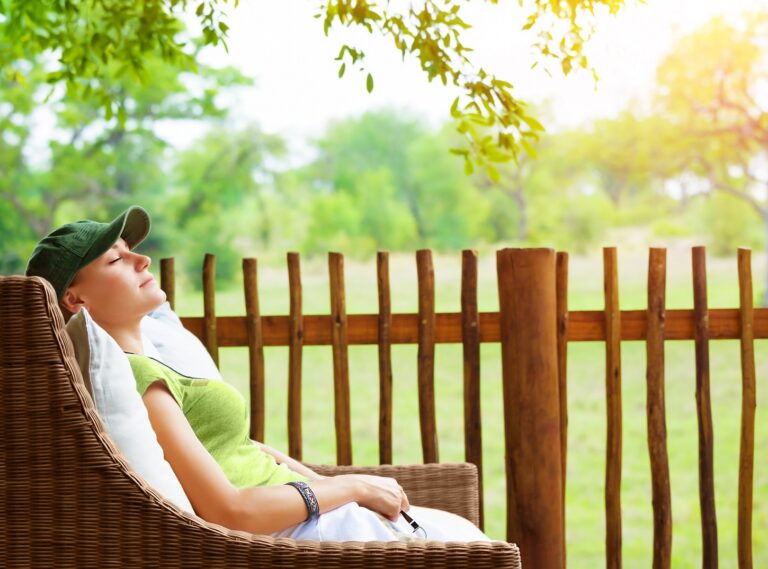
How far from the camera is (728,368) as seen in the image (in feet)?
52.5

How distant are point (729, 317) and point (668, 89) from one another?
14364 mm

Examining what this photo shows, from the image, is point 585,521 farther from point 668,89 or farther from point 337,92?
point 337,92

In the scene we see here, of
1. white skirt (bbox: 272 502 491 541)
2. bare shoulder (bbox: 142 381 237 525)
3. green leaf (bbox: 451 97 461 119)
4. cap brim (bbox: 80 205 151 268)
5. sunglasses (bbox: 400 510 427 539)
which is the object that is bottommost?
sunglasses (bbox: 400 510 427 539)

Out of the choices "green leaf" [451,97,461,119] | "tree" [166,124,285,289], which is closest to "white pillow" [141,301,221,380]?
"green leaf" [451,97,461,119]

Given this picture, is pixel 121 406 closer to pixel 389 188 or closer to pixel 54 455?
pixel 54 455

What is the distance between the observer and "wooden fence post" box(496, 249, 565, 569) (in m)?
2.62

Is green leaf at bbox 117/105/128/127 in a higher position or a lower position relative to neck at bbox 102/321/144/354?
higher

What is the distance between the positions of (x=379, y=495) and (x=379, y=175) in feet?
63.1

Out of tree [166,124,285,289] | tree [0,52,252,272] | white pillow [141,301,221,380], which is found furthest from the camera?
tree [166,124,285,289]

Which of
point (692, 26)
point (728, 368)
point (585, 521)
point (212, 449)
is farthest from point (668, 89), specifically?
point (212, 449)

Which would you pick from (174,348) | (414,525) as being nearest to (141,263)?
(174,348)

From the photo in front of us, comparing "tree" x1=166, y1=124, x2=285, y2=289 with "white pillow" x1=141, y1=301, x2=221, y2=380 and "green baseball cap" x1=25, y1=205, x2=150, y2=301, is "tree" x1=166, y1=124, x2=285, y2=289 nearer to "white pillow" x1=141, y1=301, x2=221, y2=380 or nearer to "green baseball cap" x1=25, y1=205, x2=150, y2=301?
"white pillow" x1=141, y1=301, x2=221, y2=380

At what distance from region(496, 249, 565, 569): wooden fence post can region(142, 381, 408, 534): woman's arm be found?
111cm

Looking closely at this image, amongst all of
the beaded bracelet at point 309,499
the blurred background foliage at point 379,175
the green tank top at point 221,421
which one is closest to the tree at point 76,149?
the blurred background foliage at point 379,175
